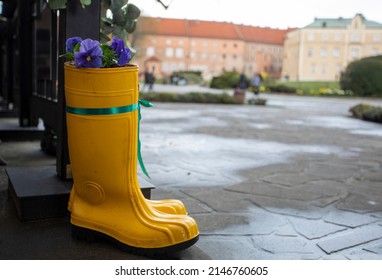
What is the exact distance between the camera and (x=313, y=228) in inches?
118

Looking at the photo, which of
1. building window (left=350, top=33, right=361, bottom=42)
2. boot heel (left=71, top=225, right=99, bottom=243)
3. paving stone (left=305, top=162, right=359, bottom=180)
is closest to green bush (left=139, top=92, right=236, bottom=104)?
paving stone (left=305, top=162, right=359, bottom=180)

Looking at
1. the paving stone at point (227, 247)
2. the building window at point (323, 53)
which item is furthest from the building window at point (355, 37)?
the paving stone at point (227, 247)


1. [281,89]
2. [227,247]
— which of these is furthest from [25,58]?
[281,89]

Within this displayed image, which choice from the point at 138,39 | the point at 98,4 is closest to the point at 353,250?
the point at 98,4

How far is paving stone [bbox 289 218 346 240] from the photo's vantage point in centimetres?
286

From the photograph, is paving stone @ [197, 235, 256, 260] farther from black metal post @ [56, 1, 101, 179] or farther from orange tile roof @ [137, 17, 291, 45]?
orange tile roof @ [137, 17, 291, 45]

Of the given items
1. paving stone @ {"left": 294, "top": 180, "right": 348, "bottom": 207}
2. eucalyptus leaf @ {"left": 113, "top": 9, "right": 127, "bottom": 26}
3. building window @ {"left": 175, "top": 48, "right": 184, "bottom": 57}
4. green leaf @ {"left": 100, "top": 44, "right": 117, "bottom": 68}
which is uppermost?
building window @ {"left": 175, "top": 48, "right": 184, "bottom": 57}

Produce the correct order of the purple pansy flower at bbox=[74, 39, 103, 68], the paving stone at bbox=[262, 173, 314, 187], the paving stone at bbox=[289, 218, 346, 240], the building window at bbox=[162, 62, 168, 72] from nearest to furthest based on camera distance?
1. the purple pansy flower at bbox=[74, 39, 103, 68]
2. the paving stone at bbox=[289, 218, 346, 240]
3. the paving stone at bbox=[262, 173, 314, 187]
4. the building window at bbox=[162, 62, 168, 72]

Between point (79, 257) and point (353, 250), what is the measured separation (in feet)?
5.01

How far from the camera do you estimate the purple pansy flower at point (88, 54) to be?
1.98m

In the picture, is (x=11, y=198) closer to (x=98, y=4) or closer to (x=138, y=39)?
(x=98, y=4)

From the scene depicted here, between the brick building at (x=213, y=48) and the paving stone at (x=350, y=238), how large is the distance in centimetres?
6996

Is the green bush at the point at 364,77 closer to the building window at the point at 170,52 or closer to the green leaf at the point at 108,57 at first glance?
the green leaf at the point at 108,57

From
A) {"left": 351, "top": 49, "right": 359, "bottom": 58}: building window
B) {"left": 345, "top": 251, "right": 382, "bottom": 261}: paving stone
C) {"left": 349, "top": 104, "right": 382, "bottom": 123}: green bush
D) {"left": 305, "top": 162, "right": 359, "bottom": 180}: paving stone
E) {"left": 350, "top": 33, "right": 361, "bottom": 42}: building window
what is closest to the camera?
{"left": 345, "top": 251, "right": 382, "bottom": 261}: paving stone
